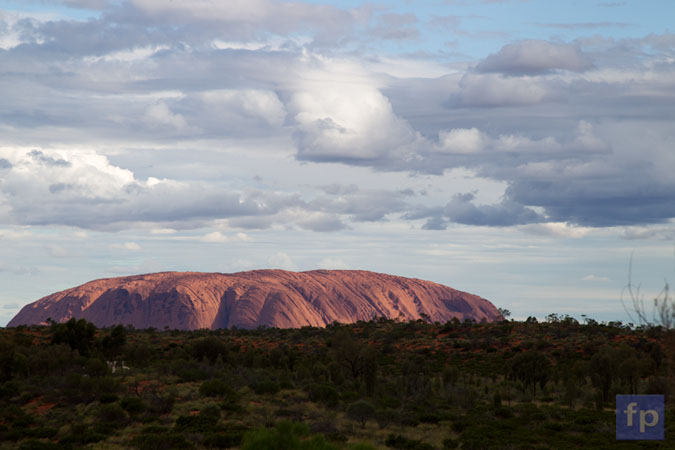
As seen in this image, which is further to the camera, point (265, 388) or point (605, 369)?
point (605, 369)

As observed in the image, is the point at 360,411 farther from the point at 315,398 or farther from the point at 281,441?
the point at 281,441

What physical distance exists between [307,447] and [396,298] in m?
165

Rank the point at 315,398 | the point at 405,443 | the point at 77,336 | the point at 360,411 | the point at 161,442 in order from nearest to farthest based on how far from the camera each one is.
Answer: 1. the point at 161,442
2. the point at 405,443
3. the point at 360,411
4. the point at 315,398
5. the point at 77,336

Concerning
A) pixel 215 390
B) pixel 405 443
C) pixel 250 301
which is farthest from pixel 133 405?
pixel 250 301

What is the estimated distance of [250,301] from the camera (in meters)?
158

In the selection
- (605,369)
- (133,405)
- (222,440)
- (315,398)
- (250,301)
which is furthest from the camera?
(250,301)

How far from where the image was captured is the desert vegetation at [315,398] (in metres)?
24.3

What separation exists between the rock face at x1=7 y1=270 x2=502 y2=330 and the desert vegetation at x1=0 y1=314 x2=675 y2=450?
335 feet

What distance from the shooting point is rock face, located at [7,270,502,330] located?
15588 cm

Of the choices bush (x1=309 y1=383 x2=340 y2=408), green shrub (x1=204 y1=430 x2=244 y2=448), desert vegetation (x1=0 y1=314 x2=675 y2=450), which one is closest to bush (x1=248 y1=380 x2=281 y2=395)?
desert vegetation (x1=0 y1=314 x2=675 y2=450)
